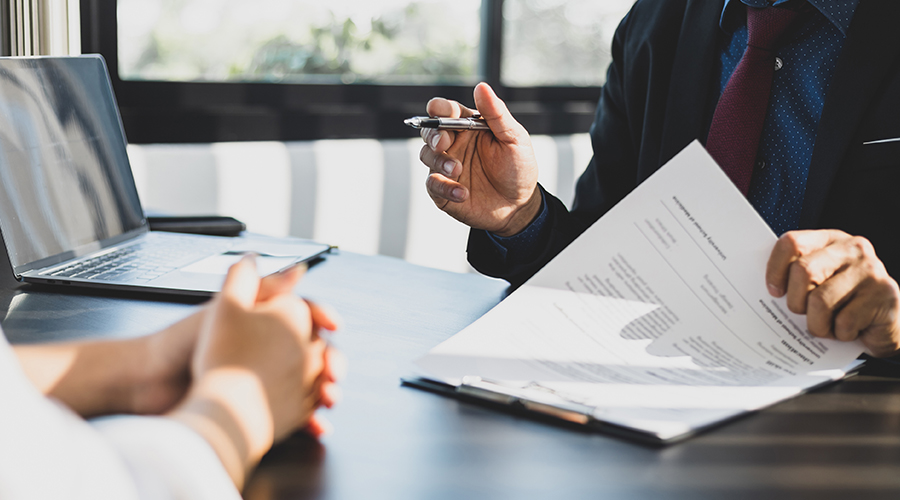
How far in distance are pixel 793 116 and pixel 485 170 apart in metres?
0.45

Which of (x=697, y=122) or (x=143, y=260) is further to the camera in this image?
(x=697, y=122)

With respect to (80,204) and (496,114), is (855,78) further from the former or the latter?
(80,204)

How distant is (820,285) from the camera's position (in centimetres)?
66

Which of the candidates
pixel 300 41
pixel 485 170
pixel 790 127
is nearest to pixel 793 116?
pixel 790 127

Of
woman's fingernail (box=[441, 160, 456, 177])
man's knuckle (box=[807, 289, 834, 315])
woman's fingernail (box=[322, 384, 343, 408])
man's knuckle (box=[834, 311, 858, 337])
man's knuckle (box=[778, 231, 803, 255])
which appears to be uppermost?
woman's fingernail (box=[441, 160, 456, 177])

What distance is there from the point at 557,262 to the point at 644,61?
0.67 meters

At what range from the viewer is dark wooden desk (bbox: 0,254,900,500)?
45cm

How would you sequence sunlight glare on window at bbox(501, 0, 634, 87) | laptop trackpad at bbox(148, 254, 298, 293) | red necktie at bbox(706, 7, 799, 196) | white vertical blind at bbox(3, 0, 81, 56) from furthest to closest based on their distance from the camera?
sunlight glare on window at bbox(501, 0, 634, 87), white vertical blind at bbox(3, 0, 81, 56), red necktie at bbox(706, 7, 799, 196), laptop trackpad at bbox(148, 254, 298, 293)

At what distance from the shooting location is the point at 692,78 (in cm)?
120

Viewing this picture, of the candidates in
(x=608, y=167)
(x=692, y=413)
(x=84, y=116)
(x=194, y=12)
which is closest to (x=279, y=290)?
(x=692, y=413)

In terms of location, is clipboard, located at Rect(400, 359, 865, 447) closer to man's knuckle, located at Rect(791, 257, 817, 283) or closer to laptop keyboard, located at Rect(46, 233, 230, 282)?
man's knuckle, located at Rect(791, 257, 817, 283)

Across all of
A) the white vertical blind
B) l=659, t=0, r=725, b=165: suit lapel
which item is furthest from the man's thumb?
the white vertical blind

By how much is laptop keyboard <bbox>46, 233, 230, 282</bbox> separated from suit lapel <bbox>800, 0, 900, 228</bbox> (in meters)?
0.81

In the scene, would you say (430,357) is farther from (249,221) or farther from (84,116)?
(249,221)
